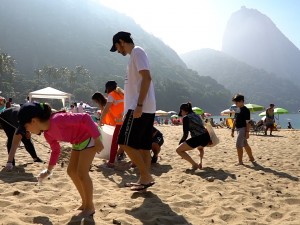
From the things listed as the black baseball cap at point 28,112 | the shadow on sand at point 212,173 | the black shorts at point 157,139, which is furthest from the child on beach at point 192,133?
the black baseball cap at point 28,112

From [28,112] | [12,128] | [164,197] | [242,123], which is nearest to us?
[28,112]

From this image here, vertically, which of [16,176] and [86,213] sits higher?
[86,213]

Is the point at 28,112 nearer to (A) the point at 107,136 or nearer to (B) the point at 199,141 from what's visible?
(A) the point at 107,136

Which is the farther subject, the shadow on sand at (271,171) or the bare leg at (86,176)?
the shadow on sand at (271,171)

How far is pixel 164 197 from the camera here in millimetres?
4520

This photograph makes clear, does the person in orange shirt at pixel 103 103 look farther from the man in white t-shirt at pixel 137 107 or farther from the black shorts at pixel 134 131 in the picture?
the black shorts at pixel 134 131

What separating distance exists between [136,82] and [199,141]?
116 inches

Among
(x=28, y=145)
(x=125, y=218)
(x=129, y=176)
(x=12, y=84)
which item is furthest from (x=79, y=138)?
(x=12, y=84)

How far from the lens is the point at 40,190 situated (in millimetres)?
4645

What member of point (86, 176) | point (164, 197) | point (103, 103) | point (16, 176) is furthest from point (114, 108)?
point (86, 176)

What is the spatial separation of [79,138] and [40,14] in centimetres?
20973

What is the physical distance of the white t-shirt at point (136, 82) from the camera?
4.27 m

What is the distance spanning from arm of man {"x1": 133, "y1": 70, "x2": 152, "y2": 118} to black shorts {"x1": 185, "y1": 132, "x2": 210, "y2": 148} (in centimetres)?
293

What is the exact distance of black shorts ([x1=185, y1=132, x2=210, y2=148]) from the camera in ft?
22.5
